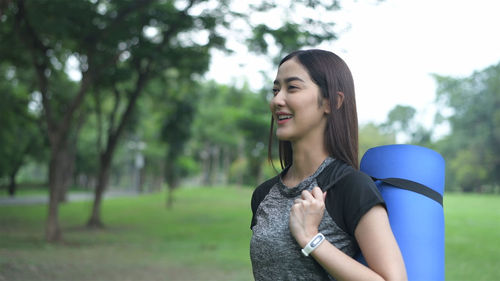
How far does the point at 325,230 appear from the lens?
1.62 metres

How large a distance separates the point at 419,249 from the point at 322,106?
55cm

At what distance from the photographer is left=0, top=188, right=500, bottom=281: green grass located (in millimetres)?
9711

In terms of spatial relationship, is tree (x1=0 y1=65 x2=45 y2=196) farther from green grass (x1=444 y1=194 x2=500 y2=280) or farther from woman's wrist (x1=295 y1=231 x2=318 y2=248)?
woman's wrist (x1=295 y1=231 x2=318 y2=248)

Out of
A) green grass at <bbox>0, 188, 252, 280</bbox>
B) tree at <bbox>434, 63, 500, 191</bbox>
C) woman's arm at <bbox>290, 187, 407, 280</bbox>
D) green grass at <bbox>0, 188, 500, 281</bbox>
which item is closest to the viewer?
woman's arm at <bbox>290, 187, 407, 280</bbox>

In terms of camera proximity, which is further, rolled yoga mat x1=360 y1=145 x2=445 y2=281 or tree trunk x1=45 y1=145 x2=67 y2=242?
tree trunk x1=45 y1=145 x2=67 y2=242

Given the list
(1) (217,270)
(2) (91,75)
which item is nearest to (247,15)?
(2) (91,75)

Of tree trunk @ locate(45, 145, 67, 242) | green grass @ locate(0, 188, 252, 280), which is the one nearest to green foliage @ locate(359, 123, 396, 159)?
green grass @ locate(0, 188, 252, 280)

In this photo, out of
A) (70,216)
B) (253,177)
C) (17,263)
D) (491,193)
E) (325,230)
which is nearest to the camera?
(325,230)

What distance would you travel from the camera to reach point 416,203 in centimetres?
164

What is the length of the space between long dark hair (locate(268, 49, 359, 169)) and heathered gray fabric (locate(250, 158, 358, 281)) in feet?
0.21

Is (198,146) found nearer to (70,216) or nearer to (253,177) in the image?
(253,177)

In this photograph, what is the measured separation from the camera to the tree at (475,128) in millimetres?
39250

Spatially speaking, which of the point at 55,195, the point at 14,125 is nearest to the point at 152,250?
the point at 55,195

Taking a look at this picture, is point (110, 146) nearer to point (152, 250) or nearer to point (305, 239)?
point (152, 250)
